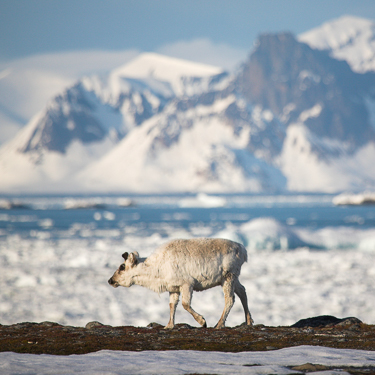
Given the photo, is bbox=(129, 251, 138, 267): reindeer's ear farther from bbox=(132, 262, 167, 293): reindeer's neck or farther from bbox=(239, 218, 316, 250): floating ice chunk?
bbox=(239, 218, 316, 250): floating ice chunk

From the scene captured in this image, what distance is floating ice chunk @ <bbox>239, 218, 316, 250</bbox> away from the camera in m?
54.1

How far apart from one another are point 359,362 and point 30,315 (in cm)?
2033

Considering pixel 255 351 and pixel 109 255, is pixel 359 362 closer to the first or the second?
pixel 255 351

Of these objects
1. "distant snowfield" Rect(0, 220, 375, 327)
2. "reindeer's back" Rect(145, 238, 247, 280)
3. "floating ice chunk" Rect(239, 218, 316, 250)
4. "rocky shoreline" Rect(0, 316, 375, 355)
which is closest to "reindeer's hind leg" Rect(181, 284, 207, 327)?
"reindeer's back" Rect(145, 238, 247, 280)

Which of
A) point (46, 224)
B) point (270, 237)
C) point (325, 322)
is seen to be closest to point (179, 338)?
point (325, 322)

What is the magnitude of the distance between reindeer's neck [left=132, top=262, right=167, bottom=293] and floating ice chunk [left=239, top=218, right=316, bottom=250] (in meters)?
40.0

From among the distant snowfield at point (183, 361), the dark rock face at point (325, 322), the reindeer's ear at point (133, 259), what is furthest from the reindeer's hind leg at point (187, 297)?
the dark rock face at point (325, 322)

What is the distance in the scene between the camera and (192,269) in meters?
13.0

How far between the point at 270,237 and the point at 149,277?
43.9 metres

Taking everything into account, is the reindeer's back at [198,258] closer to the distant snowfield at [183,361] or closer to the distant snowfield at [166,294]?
the distant snowfield at [183,361]

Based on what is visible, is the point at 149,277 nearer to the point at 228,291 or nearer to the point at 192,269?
the point at 192,269

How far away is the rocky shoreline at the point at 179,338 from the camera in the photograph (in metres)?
10.4

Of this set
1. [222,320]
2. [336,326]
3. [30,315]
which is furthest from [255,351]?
[30,315]

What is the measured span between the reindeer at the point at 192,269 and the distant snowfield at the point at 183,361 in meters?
3.35
